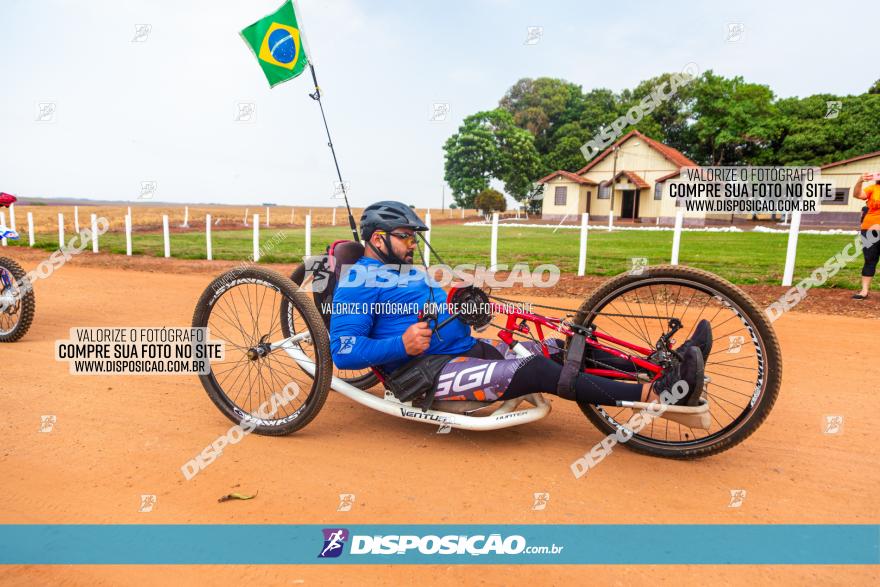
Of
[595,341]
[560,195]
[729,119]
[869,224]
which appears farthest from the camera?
[729,119]

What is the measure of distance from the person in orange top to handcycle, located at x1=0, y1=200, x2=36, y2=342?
11009 mm

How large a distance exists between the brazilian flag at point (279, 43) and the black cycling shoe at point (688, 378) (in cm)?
357

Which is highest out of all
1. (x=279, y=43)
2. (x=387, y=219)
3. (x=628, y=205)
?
(x=628, y=205)

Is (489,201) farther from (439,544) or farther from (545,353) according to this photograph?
(439,544)

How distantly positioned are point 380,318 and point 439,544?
1.41 metres

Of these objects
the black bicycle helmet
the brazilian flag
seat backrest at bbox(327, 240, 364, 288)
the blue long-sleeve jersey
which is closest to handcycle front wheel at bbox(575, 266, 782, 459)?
the blue long-sleeve jersey

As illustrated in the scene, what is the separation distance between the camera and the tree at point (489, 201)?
50.8m

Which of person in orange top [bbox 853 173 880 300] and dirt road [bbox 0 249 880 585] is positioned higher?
person in orange top [bbox 853 173 880 300]

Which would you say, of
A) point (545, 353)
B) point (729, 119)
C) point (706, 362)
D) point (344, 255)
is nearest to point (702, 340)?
point (706, 362)

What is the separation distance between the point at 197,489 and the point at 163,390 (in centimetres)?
183

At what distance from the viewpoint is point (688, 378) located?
279cm

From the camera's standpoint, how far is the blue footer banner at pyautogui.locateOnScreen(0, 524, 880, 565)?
90.8 inches

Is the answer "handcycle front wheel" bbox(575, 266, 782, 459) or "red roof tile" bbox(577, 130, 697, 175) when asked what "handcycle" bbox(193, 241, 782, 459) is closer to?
"handcycle front wheel" bbox(575, 266, 782, 459)

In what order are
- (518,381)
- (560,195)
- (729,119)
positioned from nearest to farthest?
(518,381) → (560,195) → (729,119)
